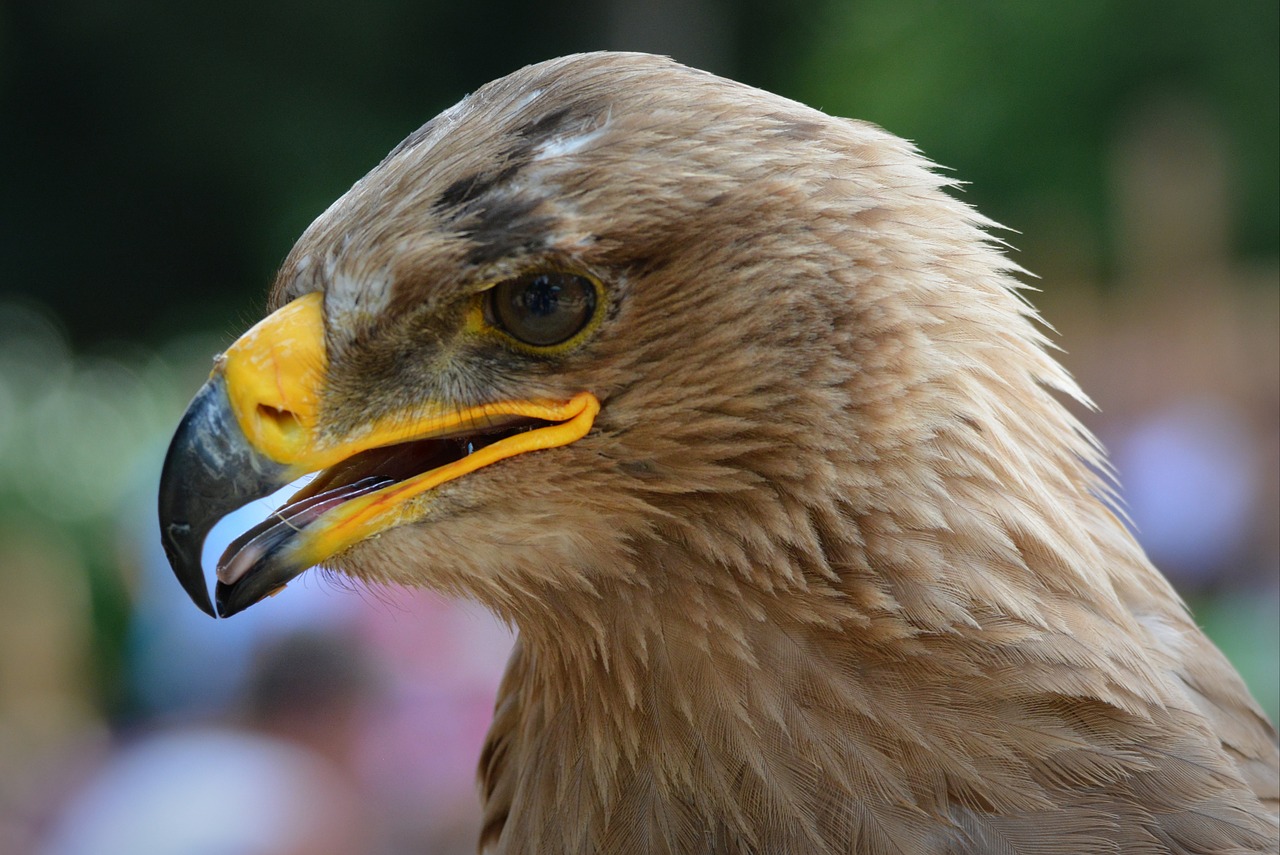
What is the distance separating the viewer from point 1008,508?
2141 millimetres

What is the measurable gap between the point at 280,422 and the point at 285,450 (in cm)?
5

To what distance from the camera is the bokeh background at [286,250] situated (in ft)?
19.3

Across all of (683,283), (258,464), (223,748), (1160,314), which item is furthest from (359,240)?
(1160,314)

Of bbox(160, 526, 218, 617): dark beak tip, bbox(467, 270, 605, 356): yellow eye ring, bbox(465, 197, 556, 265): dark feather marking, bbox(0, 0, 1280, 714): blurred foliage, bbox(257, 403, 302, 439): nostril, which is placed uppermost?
bbox(0, 0, 1280, 714): blurred foliage

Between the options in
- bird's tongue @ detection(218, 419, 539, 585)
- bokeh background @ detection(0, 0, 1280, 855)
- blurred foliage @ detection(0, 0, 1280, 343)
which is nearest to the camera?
bird's tongue @ detection(218, 419, 539, 585)

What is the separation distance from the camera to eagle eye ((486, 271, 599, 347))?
1.98 metres

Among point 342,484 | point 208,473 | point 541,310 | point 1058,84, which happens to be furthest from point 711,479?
point 1058,84

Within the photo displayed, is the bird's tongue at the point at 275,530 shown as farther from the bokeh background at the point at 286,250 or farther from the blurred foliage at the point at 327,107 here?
the blurred foliage at the point at 327,107

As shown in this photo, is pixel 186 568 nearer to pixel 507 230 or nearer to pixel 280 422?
pixel 280 422

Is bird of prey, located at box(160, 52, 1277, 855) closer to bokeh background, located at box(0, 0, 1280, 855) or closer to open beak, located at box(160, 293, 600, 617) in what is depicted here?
open beak, located at box(160, 293, 600, 617)

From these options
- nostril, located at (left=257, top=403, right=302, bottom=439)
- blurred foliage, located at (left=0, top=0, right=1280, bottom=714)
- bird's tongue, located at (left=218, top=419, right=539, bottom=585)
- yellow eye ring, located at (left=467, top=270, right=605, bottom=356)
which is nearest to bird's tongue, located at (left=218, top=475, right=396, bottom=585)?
bird's tongue, located at (left=218, top=419, right=539, bottom=585)

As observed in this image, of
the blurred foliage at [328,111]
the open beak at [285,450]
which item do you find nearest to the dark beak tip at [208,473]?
the open beak at [285,450]

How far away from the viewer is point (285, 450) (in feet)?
6.60

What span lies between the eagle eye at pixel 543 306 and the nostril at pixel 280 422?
0.36 meters
